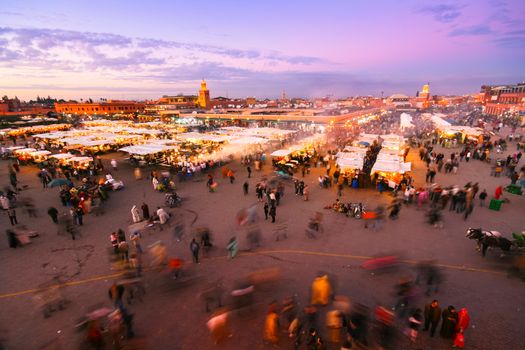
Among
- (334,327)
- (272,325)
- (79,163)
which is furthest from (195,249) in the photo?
(79,163)

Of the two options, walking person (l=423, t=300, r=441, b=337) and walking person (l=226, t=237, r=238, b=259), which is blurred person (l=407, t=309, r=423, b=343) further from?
walking person (l=226, t=237, r=238, b=259)

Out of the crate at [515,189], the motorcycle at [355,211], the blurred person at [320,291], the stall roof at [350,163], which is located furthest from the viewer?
the stall roof at [350,163]

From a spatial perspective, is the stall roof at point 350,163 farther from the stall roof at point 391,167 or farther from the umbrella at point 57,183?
the umbrella at point 57,183

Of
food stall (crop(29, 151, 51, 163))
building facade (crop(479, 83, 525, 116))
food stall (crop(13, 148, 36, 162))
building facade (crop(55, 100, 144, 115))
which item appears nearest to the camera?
food stall (crop(29, 151, 51, 163))

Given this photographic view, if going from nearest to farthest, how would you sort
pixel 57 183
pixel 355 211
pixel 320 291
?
1. pixel 320 291
2. pixel 355 211
3. pixel 57 183

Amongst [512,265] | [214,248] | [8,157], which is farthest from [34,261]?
[8,157]

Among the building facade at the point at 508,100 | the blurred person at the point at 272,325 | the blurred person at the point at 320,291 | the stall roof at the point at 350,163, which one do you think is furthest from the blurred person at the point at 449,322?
the building facade at the point at 508,100

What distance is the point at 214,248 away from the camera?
9.26 m

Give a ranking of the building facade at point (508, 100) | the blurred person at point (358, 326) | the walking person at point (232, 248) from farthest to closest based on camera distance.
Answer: the building facade at point (508, 100) < the walking person at point (232, 248) < the blurred person at point (358, 326)

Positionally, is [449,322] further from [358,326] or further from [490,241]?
[490,241]

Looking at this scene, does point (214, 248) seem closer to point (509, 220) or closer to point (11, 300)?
point (11, 300)

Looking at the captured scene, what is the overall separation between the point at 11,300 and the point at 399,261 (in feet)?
36.1

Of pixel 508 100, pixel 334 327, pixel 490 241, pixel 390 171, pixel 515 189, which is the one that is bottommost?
pixel 334 327

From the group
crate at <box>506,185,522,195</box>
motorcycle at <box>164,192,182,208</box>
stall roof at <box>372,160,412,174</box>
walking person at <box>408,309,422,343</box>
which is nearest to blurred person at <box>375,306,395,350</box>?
walking person at <box>408,309,422,343</box>
